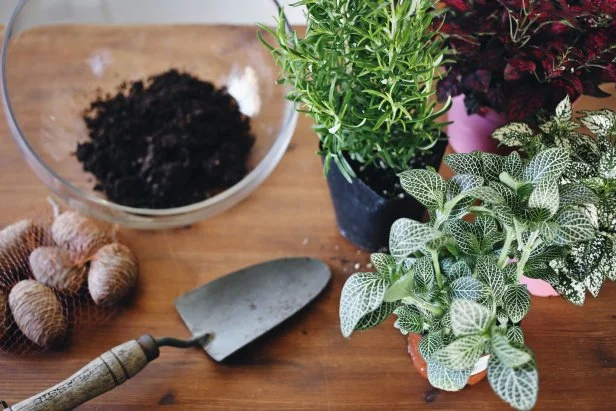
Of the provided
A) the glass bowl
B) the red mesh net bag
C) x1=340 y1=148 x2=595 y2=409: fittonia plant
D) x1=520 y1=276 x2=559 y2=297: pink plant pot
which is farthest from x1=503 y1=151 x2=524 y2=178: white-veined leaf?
the red mesh net bag

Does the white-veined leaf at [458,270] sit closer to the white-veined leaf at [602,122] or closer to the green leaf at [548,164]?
the green leaf at [548,164]

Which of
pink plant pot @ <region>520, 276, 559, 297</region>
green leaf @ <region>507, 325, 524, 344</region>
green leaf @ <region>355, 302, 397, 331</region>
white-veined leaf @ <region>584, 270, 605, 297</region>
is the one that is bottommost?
pink plant pot @ <region>520, 276, 559, 297</region>

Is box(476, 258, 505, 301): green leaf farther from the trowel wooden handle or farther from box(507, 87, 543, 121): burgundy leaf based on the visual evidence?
the trowel wooden handle

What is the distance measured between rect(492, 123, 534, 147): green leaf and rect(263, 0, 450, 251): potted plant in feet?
0.21

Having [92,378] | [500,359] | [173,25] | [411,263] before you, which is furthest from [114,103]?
[500,359]

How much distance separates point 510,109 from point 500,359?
0.34 m

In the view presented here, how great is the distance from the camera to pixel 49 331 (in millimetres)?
693

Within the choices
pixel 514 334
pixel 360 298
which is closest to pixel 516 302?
pixel 514 334

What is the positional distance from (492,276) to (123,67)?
69cm

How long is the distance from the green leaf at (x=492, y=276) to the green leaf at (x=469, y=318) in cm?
4

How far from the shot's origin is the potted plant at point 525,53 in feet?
2.24

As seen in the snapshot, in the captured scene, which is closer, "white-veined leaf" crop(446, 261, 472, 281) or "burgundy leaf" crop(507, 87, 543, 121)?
"white-veined leaf" crop(446, 261, 472, 281)

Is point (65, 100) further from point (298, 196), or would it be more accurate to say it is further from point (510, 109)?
point (510, 109)

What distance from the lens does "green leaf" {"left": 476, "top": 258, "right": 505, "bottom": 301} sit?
53cm
